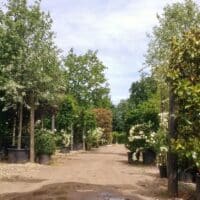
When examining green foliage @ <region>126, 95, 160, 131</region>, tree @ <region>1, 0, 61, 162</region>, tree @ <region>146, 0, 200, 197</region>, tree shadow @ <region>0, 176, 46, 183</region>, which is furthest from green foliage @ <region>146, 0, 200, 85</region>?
tree shadow @ <region>0, 176, 46, 183</region>

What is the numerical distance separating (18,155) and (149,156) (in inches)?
232

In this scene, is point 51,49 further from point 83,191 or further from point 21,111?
point 83,191

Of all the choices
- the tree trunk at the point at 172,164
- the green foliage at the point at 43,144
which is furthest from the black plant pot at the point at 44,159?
the tree trunk at the point at 172,164

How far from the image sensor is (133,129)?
24406mm

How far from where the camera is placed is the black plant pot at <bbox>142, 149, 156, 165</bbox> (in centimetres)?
2419

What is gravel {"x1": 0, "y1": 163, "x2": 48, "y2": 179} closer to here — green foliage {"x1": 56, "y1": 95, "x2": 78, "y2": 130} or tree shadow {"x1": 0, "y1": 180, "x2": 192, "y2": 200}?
tree shadow {"x1": 0, "y1": 180, "x2": 192, "y2": 200}

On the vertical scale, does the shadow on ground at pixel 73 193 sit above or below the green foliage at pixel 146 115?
below

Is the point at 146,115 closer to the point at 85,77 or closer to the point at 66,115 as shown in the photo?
the point at 66,115

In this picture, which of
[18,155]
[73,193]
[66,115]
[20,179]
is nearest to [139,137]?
[18,155]

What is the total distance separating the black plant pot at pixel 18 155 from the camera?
22.3 meters

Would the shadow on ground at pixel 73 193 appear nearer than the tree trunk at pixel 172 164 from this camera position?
Yes

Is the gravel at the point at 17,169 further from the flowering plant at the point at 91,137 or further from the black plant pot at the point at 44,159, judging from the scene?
the flowering plant at the point at 91,137

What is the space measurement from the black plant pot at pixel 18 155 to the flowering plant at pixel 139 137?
4.86 m

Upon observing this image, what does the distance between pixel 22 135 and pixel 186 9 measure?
13.9 m
